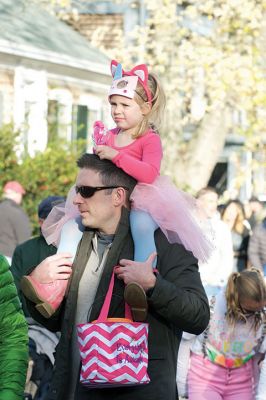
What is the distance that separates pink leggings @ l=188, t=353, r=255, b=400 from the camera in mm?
8055

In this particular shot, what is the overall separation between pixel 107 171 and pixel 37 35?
18851 mm

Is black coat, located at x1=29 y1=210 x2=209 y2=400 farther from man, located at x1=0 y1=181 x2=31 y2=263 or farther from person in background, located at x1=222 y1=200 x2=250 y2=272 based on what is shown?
person in background, located at x1=222 y1=200 x2=250 y2=272

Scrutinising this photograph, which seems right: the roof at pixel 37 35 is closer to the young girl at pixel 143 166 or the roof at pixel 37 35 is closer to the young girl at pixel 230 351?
the young girl at pixel 230 351

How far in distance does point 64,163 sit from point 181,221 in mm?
13894

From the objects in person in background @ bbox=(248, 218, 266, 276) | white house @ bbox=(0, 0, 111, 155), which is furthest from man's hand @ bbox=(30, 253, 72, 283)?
white house @ bbox=(0, 0, 111, 155)

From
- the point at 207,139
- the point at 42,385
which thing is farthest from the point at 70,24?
the point at 42,385

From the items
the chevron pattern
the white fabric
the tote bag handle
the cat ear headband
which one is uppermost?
the cat ear headband

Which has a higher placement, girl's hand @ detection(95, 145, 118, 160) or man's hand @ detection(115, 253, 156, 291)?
girl's hand @ detection(95, 145, 118, 160)

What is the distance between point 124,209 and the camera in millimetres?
5496

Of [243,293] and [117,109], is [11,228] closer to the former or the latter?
[243,293]

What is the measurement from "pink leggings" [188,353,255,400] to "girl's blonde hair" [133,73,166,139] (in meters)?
2.70

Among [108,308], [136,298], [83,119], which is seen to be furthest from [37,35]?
[136,298]

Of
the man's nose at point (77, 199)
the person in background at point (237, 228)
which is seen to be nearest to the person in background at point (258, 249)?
the person in background at point (237, 228)

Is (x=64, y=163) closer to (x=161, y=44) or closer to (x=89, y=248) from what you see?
(x=161, y=44)
